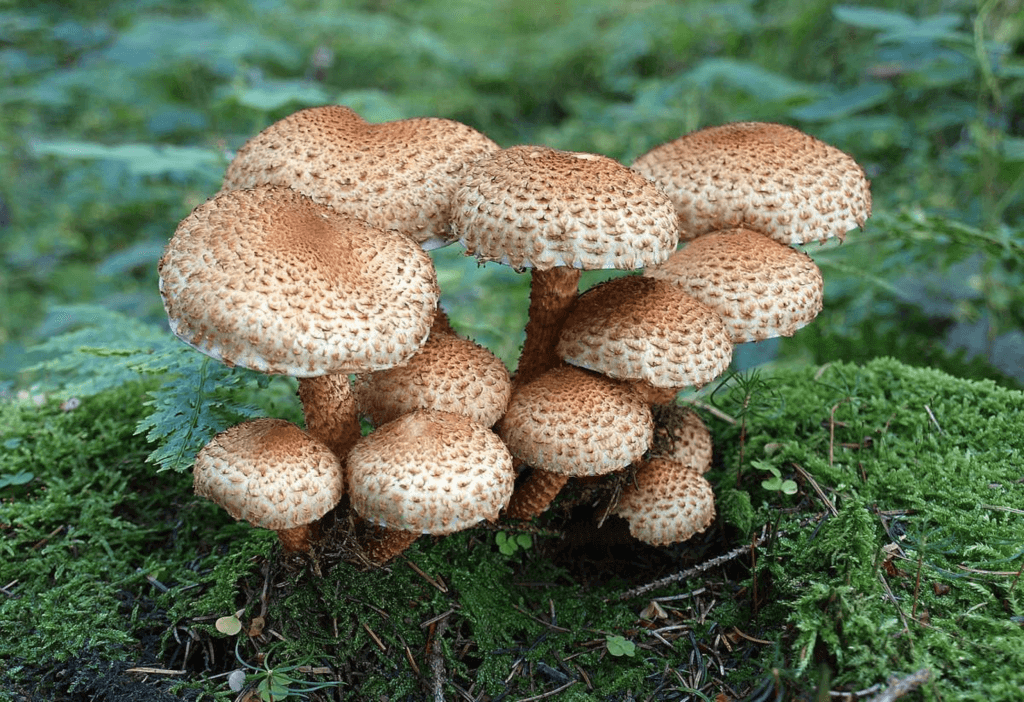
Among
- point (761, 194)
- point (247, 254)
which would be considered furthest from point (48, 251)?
point (761, 194)

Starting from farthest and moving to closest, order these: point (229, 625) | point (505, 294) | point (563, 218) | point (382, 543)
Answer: point (505, 294) < point (382, 543) < point (229, 625) < point (563, 218)

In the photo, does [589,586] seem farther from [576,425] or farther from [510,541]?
[576,425]

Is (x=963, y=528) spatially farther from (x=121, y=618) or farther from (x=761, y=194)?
(x=121, y=618)

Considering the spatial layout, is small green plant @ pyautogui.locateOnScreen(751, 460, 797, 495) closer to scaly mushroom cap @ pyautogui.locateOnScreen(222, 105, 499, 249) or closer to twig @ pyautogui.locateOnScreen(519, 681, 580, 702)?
twig @ pyautogui.locateOnScreen(519, 681, 580, 702)

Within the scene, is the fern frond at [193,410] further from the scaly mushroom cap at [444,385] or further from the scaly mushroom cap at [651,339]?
the scaly mushroom cap at [651,339]

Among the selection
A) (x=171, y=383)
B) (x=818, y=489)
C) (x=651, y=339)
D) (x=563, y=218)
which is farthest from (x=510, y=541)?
(x=171, y=383)

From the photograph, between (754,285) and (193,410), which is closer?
(754,285)

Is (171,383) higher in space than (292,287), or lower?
lower
